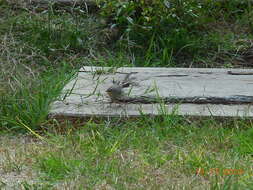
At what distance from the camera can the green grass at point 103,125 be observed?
3.01 meters

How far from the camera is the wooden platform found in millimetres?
3809

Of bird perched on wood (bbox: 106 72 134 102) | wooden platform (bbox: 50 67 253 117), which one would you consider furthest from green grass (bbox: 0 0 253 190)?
bird perched on wood (bbox: 106 72 134 102)

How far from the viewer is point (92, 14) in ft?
18.6

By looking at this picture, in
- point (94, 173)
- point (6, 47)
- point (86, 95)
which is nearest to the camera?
point (94, 173)

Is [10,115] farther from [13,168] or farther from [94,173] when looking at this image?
[94,173]

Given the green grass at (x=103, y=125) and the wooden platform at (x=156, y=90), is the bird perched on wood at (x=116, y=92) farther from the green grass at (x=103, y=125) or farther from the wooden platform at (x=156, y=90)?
the green grass at (x=103, y=125)

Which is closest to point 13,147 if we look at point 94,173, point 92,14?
point 94,173

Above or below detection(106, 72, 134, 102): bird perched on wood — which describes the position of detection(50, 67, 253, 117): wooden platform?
below

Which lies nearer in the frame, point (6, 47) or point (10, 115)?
point (10, 115)

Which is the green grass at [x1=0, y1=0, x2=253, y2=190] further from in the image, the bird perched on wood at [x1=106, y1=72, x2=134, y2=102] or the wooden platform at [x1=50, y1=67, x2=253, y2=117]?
the bird perched on wood at [x1=106, y1=72, x2=134, y2=102]

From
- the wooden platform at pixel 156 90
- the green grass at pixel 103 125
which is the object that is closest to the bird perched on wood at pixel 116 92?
the wooden platform at pixel 156 90

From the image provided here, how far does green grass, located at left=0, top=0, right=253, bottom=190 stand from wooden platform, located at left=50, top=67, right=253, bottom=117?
70 mm

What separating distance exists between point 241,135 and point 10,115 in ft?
4.58

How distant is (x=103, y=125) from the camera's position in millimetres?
3699
